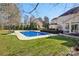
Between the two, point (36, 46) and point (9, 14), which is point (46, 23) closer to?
point (36, 46)

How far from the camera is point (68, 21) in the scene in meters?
1.82

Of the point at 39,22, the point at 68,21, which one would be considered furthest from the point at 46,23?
the point at 68,21

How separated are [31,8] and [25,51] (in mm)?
367

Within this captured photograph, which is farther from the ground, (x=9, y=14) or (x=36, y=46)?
(x=9, y=14)

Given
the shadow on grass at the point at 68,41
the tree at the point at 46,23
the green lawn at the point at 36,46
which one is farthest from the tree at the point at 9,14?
the shadow on grass at the point at 68,41

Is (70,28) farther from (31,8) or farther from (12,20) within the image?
(12,20)

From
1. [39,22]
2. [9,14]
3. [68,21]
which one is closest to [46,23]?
[39,22]

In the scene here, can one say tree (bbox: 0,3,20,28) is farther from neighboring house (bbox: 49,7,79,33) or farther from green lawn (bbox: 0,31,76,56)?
neighboring house (bbox: 49,7,79,33)

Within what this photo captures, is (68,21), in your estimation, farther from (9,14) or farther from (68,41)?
(9,14)

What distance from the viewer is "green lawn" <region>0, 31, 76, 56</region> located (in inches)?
70.8

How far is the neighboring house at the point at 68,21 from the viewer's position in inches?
70.9

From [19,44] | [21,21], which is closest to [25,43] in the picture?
[19,44]

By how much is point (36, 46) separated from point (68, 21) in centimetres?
35

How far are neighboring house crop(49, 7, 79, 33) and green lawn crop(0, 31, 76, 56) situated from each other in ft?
0.29
